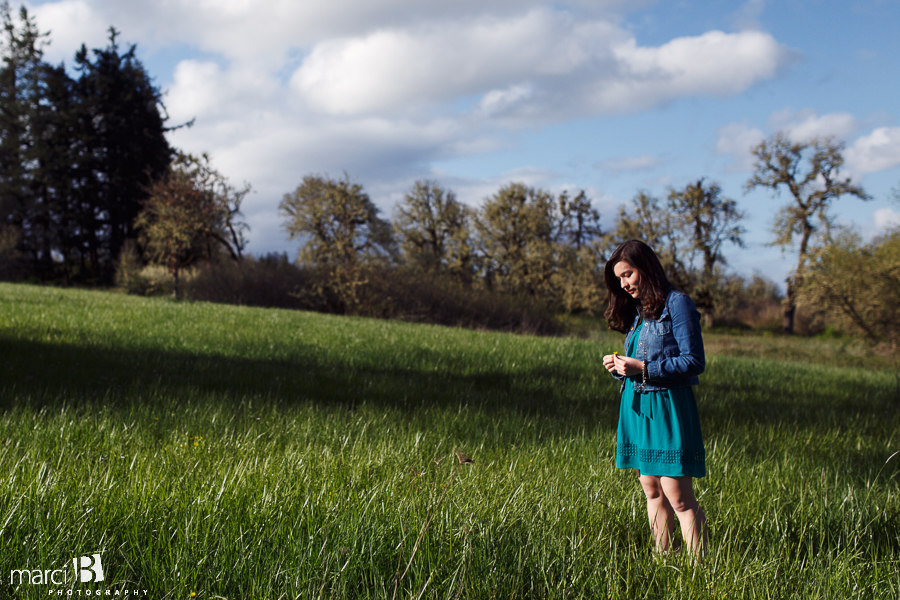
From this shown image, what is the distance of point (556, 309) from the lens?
113 ft

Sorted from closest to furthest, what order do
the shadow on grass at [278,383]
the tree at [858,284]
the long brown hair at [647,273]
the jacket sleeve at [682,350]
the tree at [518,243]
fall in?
1. the jacket sleeve at [682,350]
2. the long brown hair at [647,273]
3. the shadow on grass at [278,383]
4. the tree at [858,284]
5. the tree at [518,243]

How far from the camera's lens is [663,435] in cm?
241

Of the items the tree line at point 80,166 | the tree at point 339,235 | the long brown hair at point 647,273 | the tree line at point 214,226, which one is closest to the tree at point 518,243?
the tree line at point 214,226

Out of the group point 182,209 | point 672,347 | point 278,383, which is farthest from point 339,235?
point 672,347

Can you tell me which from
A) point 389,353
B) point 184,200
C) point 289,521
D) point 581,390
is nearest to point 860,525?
point 289,521

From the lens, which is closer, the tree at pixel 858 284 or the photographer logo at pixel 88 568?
the photographer logo at pixel 88 568

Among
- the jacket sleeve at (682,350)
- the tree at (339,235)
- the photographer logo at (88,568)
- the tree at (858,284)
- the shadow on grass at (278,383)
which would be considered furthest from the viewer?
the tree at (339,235)

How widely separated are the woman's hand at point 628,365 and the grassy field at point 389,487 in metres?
0.79

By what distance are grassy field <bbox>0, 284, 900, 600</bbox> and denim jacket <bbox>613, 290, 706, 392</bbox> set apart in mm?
746

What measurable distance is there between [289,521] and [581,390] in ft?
16.7

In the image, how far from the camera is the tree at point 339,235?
22.6m

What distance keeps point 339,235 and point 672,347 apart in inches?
892

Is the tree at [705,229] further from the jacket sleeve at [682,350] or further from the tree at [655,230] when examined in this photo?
the jacket sleeve at [682,350]

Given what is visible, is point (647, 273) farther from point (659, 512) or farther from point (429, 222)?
point (429, 222)
